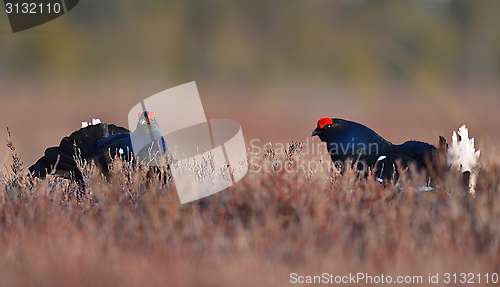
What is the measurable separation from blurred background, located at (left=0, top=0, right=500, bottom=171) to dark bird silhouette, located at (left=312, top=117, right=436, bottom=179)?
53.5ft

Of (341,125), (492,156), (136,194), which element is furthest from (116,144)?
(492,156)

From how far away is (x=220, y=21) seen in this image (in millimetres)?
31375

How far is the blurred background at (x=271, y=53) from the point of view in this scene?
24506mm

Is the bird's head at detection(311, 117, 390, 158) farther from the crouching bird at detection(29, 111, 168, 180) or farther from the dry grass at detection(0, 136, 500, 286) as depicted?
the crouching bird at detection(29, 111, 168, 180)

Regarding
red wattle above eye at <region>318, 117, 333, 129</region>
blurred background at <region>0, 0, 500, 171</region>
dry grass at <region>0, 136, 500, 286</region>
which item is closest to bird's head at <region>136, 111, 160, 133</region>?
dry grass at <region>0, 136, 500, 286</region>

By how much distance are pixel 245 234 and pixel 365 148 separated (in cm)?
232

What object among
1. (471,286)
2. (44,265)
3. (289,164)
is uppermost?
(289,164)

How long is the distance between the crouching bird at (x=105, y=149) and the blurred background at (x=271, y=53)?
53.3ft

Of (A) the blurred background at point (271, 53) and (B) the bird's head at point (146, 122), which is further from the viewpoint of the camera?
(A) the blurred background at point (271, 53)

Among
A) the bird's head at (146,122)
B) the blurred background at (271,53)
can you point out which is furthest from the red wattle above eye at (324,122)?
the blurred background at (271,53)

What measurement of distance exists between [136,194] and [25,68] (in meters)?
26.4

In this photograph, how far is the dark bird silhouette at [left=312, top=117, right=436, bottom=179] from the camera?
13.8 ft

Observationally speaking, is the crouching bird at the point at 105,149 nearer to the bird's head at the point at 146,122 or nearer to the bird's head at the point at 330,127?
the bird's head at the point at 146,122

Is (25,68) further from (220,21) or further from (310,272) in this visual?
(310,272)
